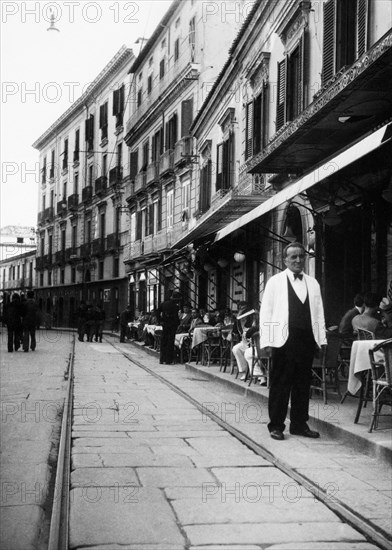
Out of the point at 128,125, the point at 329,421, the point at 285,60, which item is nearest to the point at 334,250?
the point at 285,60

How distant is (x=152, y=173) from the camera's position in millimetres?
36219

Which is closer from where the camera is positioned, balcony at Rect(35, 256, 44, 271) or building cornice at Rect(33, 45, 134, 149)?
building cornice at Rect(33, 45, 134, 149)

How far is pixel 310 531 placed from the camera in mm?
4113

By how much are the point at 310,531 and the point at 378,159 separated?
26.0ft

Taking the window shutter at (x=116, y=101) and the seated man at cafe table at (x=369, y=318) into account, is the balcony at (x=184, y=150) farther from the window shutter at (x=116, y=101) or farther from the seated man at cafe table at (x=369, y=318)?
the seated man at cafe table at (x=369, y=318)

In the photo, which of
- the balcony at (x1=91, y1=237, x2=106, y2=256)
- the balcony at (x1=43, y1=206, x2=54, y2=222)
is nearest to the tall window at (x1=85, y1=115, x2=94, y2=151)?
the balcony at (x1=91, y1=237, x2=106, y2=256)

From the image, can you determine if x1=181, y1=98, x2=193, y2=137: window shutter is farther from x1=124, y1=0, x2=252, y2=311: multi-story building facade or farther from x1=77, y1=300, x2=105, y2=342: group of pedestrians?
x1=77, y1=300, x2=105, y2=342: group of pedestrians

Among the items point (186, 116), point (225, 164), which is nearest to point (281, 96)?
point (225, 164)

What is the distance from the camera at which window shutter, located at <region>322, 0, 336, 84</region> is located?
1352 cm

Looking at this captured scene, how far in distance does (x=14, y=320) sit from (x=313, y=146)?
1172cm

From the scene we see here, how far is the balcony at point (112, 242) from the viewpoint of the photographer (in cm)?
4473

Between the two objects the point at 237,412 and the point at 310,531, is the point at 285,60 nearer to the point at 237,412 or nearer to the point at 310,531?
the point at 237,412

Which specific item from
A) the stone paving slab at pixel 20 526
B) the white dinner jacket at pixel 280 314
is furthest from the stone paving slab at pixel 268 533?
the white dinner jacket at pixel 280 314

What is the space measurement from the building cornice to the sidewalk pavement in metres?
37.8
